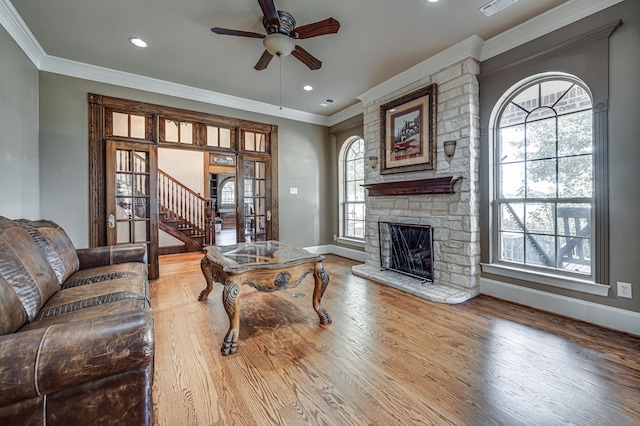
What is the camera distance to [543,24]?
9.07 feet

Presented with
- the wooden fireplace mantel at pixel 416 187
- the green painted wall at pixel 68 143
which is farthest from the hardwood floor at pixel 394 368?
the green painted wall at pixel 68 143

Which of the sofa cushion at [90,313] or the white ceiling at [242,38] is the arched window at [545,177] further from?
the sofa cushion at [90,313]

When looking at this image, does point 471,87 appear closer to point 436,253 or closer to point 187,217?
point 436,253

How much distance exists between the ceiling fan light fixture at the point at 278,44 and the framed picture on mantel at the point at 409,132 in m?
1.97

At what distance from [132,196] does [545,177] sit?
5401 millimetres

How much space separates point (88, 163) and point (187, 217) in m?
3.64

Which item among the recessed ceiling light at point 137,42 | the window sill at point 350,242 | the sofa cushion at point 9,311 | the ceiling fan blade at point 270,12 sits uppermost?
the recessed ceiling light at point 137,42

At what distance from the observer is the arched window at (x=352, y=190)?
5508mm

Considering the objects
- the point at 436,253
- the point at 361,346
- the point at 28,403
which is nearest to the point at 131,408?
the point at 28,403

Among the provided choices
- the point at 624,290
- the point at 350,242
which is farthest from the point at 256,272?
the point at 350,242

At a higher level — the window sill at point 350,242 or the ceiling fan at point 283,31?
the ceiling fan at point 283,31

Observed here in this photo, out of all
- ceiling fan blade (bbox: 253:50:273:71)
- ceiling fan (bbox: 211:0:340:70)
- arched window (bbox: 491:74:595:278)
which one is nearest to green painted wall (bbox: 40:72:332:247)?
ceiling fan blade (bbox: 253:50:273:71)

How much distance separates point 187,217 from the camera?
7.30 m

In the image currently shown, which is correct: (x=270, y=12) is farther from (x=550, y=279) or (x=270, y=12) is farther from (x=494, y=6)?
(x=550, y=279)
